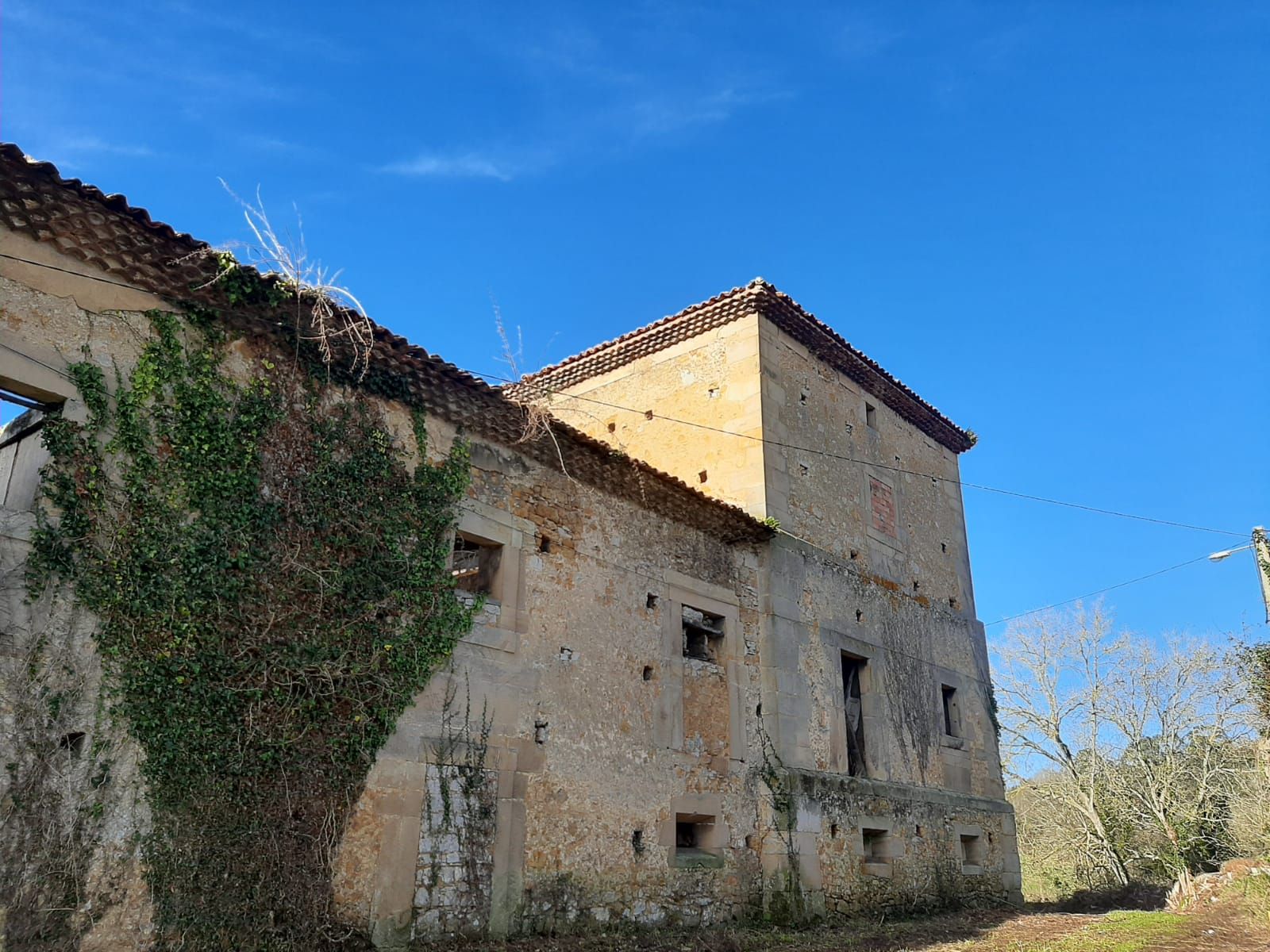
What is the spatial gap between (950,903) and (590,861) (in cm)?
729

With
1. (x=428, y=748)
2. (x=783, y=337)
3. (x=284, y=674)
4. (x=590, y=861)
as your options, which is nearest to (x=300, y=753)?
(x=284, y=674)

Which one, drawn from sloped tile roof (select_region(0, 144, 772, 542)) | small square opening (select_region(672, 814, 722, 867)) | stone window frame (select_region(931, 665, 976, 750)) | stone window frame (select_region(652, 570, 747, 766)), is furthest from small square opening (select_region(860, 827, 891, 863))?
sloped tile roof (select_region(0, 144, 772, 542))

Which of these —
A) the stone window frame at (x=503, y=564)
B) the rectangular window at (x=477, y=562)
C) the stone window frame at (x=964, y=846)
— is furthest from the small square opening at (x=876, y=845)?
the rectangular window at (x=477, y=562)

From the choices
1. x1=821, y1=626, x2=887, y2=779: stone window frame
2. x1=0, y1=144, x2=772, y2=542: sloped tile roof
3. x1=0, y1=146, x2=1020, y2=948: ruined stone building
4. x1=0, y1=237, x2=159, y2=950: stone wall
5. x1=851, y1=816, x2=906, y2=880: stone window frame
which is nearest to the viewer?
x1=0, y1=237, x2=159, y2=950: stone wall

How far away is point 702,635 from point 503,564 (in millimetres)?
3578

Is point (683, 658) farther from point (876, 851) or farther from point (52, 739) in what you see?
point (52, 739)

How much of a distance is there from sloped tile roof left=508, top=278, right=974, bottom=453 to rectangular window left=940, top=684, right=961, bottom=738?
16.1 ft

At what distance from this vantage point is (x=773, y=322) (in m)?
14.7

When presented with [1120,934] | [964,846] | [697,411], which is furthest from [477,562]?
[964,846]

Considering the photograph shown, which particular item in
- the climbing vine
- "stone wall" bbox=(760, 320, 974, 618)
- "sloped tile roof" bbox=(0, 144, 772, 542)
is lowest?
the climbing vine

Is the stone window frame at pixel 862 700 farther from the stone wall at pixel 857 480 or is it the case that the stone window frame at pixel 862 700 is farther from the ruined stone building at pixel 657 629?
the stone wall at pixel 857 480

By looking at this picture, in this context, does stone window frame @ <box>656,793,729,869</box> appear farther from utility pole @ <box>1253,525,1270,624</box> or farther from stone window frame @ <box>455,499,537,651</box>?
utility pole @ <box>1253,525,1270,624</box>

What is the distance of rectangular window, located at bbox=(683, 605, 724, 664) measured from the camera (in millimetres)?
11953

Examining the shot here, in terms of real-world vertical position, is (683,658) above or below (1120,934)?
above
